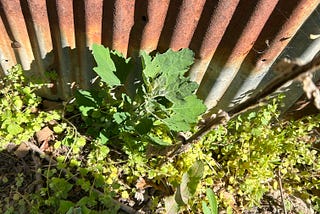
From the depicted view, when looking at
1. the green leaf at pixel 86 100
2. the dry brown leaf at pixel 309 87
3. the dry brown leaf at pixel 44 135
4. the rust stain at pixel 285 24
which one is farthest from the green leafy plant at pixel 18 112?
the dry brown leaf at pixel 309 87

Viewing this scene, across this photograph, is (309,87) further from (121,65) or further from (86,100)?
(86,100)

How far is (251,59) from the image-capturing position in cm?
241

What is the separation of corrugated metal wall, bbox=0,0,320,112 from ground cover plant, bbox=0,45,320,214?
0.65ft

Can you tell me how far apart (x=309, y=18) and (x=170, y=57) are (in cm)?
78

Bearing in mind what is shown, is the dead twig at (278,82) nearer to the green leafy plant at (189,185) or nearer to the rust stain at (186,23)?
the green leafy plant at (189,185)

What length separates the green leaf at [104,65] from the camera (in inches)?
95.7

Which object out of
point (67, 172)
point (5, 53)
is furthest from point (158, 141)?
point (5, 53)

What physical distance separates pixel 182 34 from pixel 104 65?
52cm

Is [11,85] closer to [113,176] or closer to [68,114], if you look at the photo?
[68,114]

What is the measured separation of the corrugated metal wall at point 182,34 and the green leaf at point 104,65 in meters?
0.11

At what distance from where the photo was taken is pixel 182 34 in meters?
2.31

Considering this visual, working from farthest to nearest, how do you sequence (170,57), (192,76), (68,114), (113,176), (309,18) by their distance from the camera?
(68,114) < (113,176) < (192,76) < (170,57) < (309,18)

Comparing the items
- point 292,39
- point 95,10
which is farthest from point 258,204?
point 95,10

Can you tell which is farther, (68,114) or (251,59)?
(68,114)
